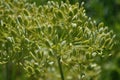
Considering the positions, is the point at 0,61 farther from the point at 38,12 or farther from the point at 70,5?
the point at 70,5

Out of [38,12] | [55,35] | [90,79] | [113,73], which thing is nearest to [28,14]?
[38,12]

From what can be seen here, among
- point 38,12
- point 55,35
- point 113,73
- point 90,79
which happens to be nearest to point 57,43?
point 55,35

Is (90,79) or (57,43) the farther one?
(90,79)

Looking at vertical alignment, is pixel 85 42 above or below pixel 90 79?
above

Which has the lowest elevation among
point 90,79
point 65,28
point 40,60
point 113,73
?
point 113,73

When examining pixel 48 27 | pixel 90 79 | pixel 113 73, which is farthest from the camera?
pixel 113 73

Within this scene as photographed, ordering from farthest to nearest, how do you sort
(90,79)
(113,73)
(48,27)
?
1. (113,73)
2. (90,79)
3. (48,27)

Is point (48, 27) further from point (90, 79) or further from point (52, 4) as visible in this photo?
point (90, 79)
